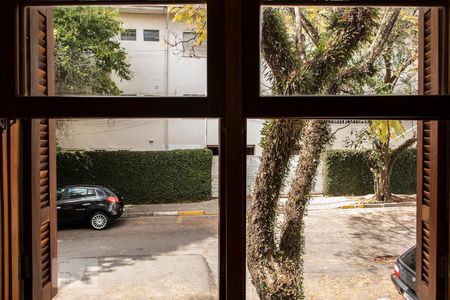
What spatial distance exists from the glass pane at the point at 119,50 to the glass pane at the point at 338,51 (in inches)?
9.5

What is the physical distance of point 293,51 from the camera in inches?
61.0

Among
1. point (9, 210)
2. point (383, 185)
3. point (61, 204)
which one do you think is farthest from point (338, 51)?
point (9, 210)

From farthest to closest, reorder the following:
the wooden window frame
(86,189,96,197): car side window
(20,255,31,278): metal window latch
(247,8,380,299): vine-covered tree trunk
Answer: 1. (247,8,380,299): vine-covered tree trunk
2. (86,189,96,197): car side window
3. (20,255,31,278): metal window latch
4. the wooden window frame

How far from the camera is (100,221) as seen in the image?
1296 mm

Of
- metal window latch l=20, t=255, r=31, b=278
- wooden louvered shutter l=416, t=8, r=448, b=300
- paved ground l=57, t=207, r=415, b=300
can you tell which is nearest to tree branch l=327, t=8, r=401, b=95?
wooden louvered shutter l=416, t=8, r=448, b=300

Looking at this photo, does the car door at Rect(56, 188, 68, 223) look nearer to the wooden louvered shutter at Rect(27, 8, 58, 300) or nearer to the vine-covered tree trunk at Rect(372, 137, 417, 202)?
the wooden louvered shutter at Rect(27, 8, 58, 300)

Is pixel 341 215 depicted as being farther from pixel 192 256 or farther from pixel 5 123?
pixel 5 123

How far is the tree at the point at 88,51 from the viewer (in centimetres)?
126

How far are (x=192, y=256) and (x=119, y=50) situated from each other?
2.38 feet

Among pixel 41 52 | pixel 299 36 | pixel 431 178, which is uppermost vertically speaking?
pixel 299 36

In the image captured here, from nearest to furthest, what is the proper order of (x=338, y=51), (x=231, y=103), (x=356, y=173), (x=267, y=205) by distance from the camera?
(x=231, y=103), (x=356, y=173), (x=338, y=51), (x=267, y=205)

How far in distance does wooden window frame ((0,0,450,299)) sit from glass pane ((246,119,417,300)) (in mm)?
99

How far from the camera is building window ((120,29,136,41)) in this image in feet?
4.17

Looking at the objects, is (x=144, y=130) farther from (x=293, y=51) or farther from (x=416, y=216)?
(x=416, y=216)
